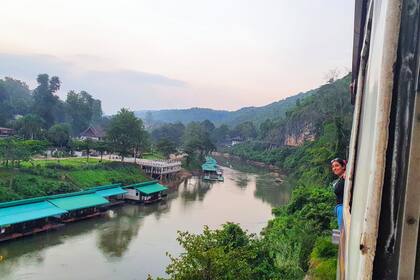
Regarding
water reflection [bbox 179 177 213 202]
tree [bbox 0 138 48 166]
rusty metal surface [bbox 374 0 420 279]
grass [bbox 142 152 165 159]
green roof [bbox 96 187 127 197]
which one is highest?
rusty metal surface [bbox 374 0 420 279]

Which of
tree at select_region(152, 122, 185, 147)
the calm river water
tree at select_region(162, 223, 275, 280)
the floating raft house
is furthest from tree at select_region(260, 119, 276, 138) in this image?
tree at select_region(162, 223, 275, 280)

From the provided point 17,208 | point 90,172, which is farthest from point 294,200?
point 90,172

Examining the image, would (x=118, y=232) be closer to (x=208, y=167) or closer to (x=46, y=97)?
(x=208, y=167)

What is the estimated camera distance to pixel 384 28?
74 centimetres

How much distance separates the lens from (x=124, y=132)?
3097 centimetres

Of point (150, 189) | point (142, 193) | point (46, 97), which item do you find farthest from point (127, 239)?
point (46, 97)

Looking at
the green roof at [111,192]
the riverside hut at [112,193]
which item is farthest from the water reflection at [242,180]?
the green roof at [111,192]

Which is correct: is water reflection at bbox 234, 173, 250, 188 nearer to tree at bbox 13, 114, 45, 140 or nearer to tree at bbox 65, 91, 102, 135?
tree at bbox 13, 114, 45, 140

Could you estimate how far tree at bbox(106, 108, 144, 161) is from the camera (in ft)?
100

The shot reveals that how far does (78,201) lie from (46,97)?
24.3 meters

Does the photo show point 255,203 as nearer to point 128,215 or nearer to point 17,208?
point 128,215

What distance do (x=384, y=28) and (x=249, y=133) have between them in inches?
2912

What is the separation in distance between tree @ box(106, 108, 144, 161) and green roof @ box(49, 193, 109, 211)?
948 cm

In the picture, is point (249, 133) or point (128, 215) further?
point (249, 133)
